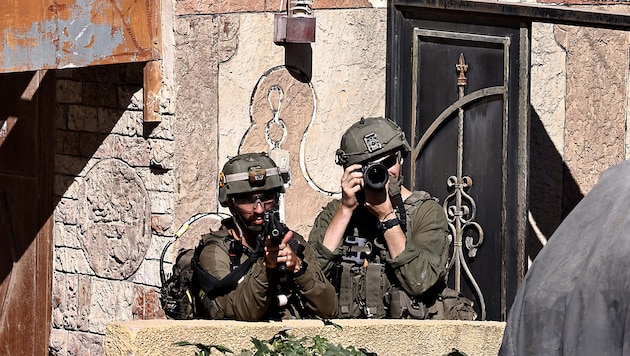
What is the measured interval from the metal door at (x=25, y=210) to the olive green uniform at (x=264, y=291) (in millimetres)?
2180

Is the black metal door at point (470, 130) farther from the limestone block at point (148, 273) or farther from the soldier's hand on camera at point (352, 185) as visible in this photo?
the soldier's hand on camera at point (352, 185)

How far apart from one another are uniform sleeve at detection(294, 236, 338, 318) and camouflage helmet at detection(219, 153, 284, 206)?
0.38 metres

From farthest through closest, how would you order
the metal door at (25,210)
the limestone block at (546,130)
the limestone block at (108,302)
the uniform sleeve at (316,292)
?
the limestone block at (546,130), the metal door at (25,210), the limestone block at (108,302), the uniform sleeve at (316,292)

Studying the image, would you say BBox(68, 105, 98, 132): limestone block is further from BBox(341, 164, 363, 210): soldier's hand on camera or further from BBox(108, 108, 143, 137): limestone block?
BBox(341, 164, 363, 210): soldier's hand on camera

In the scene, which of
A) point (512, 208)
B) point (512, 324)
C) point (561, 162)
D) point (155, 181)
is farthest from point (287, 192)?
point (512, 324)

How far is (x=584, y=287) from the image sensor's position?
2.94m

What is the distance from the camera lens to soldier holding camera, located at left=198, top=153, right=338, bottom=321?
559cm

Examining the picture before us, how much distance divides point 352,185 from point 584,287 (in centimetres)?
325

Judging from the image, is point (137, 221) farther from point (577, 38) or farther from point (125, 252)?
point (577, 38)

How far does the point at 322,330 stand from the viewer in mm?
5031

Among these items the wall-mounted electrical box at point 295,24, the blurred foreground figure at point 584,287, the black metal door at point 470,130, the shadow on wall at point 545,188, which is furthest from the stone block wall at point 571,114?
the blurred foreground figure at point 584,287

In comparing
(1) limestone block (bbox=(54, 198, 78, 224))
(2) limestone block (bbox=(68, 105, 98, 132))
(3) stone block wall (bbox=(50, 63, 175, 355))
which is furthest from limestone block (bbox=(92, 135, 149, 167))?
(1) limestone block (bbox=(54, 198, 78, 224))

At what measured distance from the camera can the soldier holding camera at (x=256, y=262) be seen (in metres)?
5.59

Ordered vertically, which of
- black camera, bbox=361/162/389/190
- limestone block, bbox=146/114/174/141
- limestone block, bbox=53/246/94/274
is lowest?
limestone block, bbox=53/246/94/274
